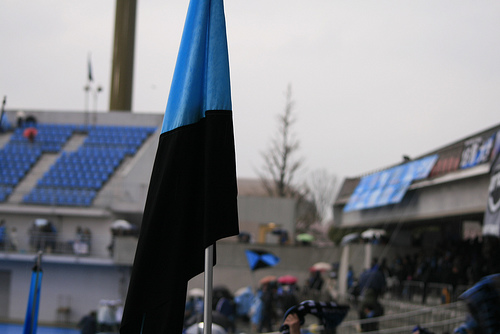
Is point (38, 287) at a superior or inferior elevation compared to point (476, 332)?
superior

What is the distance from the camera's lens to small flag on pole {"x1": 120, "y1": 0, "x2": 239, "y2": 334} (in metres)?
3.58

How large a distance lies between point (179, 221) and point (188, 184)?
0.22 metres

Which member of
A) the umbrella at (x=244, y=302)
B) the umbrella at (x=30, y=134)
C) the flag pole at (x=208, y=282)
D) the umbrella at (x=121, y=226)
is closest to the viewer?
the flag pole at (x=208, y=282)

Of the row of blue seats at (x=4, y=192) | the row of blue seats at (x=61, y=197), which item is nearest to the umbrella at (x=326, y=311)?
the row of blue seats at (x=61, y=197)

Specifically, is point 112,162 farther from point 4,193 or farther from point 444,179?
point 444,179

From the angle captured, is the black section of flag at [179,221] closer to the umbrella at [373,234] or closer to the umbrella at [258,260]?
the umbrella at [258,260]

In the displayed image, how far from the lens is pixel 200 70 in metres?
3.88

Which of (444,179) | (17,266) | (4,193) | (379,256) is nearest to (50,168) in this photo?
(4,193)

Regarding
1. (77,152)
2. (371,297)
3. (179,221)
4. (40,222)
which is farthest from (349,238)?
(179,221)

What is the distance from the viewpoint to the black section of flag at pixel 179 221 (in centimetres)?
357

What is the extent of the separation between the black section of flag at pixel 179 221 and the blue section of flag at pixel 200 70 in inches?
3.8

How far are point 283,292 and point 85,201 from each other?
14297 millimetres

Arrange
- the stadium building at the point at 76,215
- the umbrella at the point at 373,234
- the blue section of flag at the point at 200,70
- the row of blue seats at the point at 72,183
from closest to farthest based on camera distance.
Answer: the blue section of flag at the point at 200,70
the umbrella at the point at 373,234
the stadium building at the point at 76,215
the row of blue seats at the point at 72,183

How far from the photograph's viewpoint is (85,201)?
30812 millimetres
